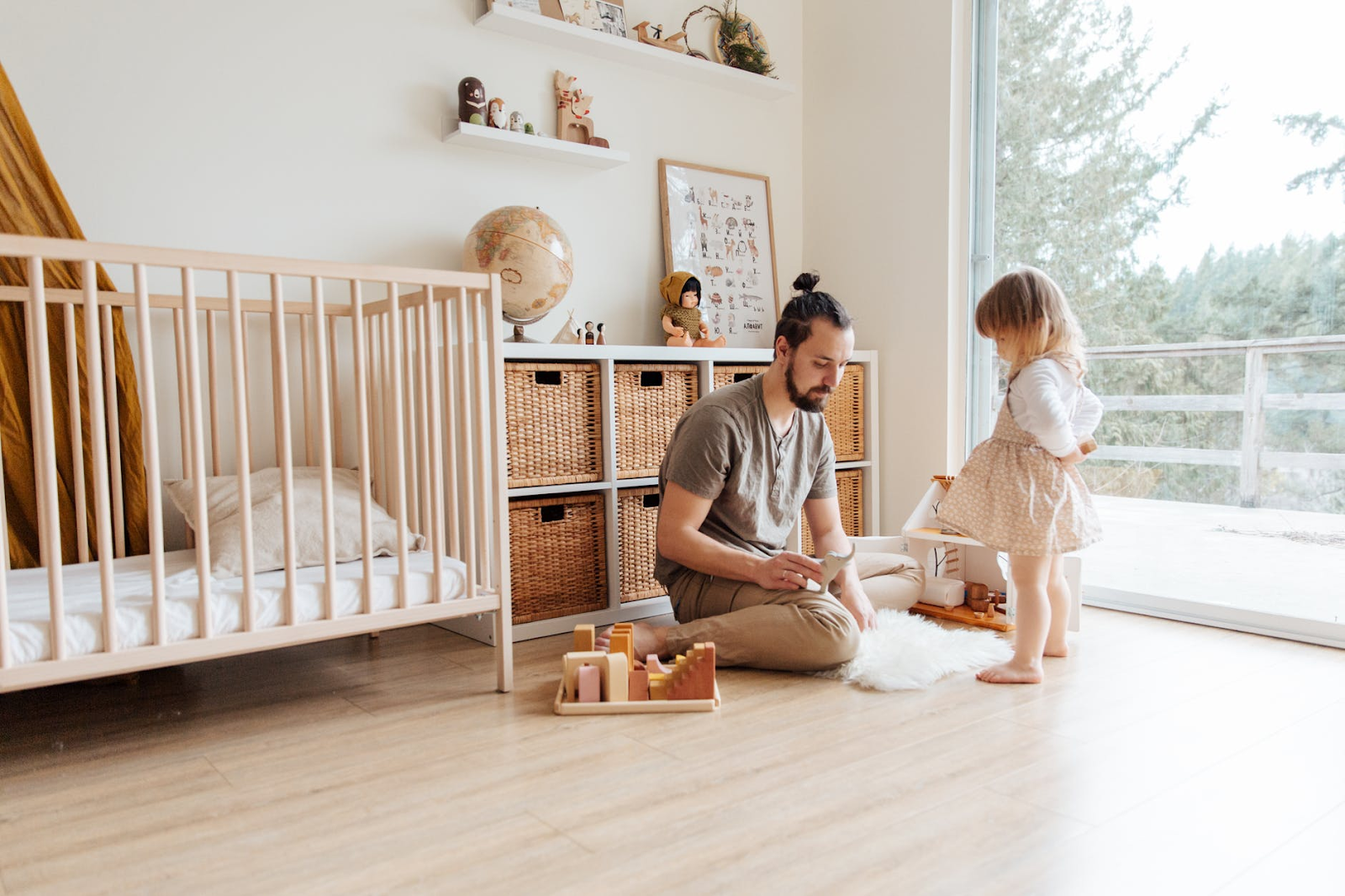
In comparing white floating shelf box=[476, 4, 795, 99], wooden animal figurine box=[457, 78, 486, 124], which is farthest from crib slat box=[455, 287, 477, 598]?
white floating shelf box=[476, 4, 795, 99]

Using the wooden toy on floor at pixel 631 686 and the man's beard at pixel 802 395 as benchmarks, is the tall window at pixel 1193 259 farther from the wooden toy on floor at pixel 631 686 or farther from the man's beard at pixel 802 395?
the wooden toy on floor at pixel 631 686

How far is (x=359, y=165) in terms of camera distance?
2463 mm

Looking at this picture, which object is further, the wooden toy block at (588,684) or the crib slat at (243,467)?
the wooden toy block at (588,684)

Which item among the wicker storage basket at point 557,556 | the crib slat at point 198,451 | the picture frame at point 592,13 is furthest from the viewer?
the picture frame at point 592,13

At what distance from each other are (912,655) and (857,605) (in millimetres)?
153

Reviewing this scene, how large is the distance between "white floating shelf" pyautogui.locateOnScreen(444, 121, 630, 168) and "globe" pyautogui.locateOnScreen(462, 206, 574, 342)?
10.1 inches

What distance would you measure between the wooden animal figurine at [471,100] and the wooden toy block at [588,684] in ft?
5.25

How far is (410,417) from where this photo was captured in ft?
6.88

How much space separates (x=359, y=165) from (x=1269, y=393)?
94.6 inches

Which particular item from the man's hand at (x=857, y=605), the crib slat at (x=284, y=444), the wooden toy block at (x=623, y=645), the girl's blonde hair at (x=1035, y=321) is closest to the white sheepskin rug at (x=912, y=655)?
the man's hand at (x=857, y=605)

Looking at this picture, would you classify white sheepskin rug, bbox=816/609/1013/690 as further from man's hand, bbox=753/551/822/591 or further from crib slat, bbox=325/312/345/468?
crib slat, bbox=325/312/345/468

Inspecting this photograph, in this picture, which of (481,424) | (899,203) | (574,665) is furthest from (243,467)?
(899,203)

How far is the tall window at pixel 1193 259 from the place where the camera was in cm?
220

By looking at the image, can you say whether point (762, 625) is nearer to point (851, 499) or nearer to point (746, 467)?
point (746, 467)
